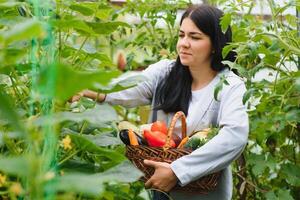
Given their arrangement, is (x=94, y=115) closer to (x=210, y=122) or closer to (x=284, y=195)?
(x=210, y=122)

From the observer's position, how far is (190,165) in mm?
1561

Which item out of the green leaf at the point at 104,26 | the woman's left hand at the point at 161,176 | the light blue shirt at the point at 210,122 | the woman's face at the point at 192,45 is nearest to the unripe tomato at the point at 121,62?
the light blue shirt at the point at 210,122

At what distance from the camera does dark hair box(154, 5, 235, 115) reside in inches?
71.4

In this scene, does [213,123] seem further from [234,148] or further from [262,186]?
→ [262,186]

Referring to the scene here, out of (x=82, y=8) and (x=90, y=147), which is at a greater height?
(x=82, y=8)

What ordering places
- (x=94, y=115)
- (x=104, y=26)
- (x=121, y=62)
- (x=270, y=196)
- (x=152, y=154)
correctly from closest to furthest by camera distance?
1. (x=94, y=115)
2. (x=104, y=26)
3. (x=152, y=154)
4. (x=270, y=196)
5. (x=121, y=62)

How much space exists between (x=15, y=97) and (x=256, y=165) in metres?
1.14

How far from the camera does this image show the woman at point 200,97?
1.61 meters

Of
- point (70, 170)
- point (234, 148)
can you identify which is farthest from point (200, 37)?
point (70, 170)

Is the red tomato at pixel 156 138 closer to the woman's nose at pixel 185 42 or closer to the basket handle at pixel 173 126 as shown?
the basket handle at pixel 173 126

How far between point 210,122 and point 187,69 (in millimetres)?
215

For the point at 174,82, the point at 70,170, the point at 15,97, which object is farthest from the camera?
the point at 174,82

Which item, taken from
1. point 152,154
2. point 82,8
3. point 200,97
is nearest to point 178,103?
point 200,97

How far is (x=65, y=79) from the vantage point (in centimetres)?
49
